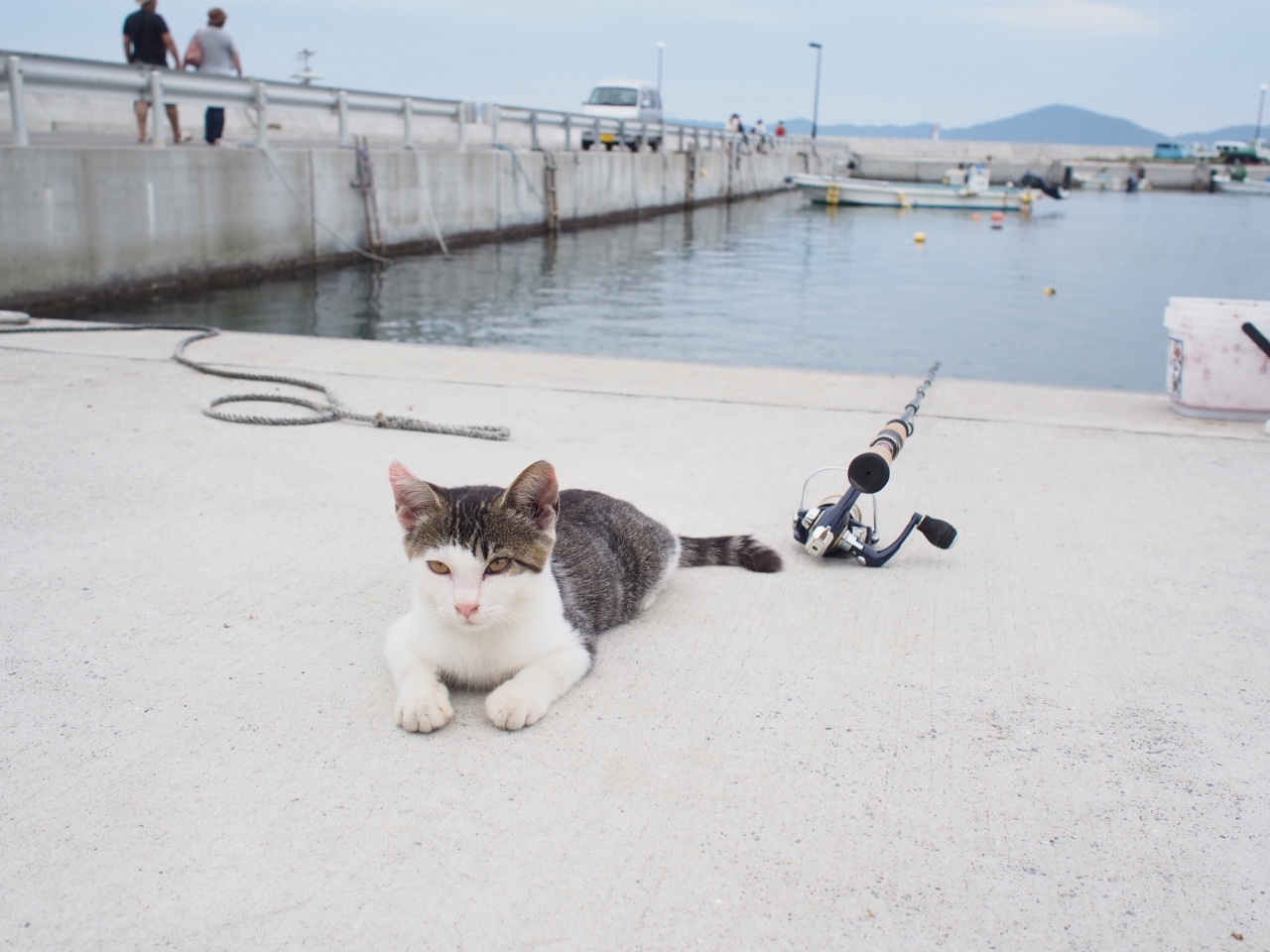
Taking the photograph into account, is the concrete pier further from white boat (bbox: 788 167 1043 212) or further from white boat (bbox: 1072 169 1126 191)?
white boat (bbox: 1072 169 1126 191)

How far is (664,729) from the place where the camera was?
9.48 feet

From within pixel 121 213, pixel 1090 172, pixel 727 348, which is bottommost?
pixel 727 348

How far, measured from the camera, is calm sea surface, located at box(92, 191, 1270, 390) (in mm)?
13141

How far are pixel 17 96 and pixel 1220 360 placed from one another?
11122 mm

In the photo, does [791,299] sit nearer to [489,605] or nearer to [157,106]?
[157,106]

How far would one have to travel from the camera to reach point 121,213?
1214 centimetres

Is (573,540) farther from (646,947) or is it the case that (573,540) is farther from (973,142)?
(973,142)

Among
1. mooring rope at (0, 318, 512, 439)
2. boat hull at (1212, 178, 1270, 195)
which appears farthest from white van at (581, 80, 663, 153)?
boat hull at (1212, 178, 1270, 195)

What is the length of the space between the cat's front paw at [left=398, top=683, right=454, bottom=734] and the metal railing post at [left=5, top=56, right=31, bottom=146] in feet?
33.5

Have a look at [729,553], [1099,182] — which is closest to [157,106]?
[729,553]

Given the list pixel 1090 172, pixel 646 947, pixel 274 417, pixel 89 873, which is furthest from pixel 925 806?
pixel 1090 172

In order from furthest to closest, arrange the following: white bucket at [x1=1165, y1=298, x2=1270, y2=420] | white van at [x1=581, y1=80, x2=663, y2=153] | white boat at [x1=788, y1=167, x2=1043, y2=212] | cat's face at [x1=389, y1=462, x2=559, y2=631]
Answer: white boat at [x1=788, y1=167, x2=1043, y2=212]
white van at [x1=581, y1=80, x2=663, y2=153]
white bucket at [x1=1165, y1=298, x2=1270, y2=420]
cat's face at [x1=389, y1=462, x2=559, y2=631]

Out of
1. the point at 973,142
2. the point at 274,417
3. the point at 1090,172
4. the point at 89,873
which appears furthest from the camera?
the point at 973,142

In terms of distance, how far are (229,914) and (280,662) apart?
46.2 inches
